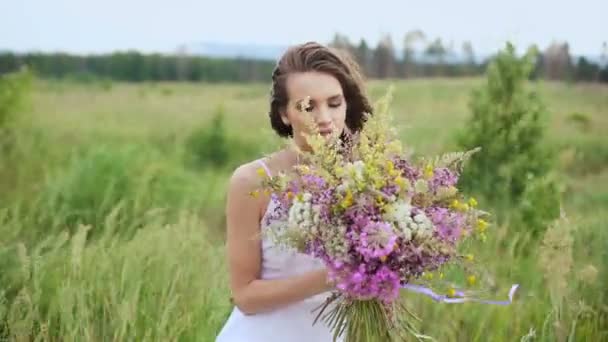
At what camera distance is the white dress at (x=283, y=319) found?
8.45 ft

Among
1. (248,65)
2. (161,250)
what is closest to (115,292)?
(161,250)

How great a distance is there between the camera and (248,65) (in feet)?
104

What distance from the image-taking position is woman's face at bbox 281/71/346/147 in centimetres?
254

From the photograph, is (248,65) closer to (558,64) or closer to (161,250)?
(558,64)

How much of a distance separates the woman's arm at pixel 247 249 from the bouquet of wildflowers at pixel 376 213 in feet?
1.49

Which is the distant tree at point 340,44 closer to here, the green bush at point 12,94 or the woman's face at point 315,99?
the woman's face at point 315,99

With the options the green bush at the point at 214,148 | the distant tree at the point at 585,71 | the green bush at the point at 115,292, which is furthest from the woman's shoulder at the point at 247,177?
the distant tree at the point at 585,71

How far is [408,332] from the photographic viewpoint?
227cm

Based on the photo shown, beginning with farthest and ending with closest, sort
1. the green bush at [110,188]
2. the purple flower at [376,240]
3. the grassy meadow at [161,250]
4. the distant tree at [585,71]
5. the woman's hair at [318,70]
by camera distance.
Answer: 1. the distant tree at [585,71]
2. the green bush at [110,188]
3. the grassy meadow at [161,250]
4. the woman's hair at [318,70]
5. the purple flower at [376,240]

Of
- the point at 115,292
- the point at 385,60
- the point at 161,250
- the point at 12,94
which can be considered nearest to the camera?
the point at 115,292

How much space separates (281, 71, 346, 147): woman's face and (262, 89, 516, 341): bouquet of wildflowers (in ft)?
1.62

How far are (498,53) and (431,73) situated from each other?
20955 millimetres

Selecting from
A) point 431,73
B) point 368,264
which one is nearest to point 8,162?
point 368,264

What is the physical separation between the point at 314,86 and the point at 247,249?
0.55m
